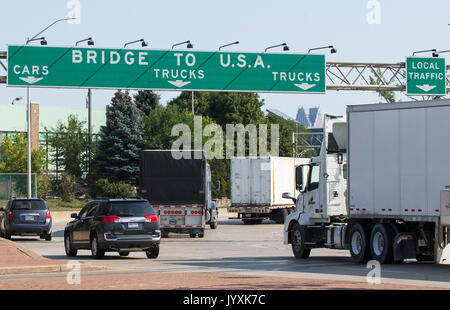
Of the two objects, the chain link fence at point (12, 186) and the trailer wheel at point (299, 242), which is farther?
the chain link fence at point (12, 186)

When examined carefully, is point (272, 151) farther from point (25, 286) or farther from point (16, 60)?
point (25, 286)

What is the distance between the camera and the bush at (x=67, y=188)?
238 ft

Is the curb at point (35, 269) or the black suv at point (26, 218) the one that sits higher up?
the black suv at point (26, 218)

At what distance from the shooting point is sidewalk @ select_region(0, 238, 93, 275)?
1908cm

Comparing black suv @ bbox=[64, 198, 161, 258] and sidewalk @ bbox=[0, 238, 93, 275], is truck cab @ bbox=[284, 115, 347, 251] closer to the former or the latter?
black suv @ bbox=[64, 198, 161, 258]

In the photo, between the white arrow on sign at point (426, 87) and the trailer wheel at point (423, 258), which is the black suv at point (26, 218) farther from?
the white arrow on sign at point (426, 87)

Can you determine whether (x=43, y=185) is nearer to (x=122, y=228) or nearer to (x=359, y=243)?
(x=122, y=228)

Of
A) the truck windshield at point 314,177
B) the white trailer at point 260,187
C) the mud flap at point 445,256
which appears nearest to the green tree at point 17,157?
the white trailer at point 260,187

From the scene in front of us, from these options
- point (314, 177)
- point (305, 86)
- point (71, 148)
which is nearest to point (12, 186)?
point (71, 148)

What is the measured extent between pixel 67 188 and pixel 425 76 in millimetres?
40005

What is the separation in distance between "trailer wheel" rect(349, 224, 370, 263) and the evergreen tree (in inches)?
2168

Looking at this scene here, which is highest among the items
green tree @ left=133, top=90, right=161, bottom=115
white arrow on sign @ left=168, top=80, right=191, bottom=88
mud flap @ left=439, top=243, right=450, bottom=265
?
green tree @ left=133, top=90, right=161, bottom=115

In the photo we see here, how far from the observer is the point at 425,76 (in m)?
39.2

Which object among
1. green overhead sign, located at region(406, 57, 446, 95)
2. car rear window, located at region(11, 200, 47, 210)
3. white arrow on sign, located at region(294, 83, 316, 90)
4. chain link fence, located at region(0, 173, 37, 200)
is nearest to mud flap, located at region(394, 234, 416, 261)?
white arrow on sign, located at region(294, 83, 316, 90)
